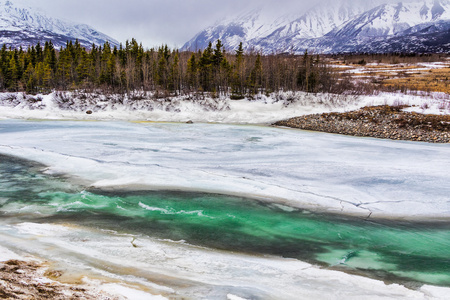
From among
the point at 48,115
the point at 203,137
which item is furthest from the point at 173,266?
the point at 48,115

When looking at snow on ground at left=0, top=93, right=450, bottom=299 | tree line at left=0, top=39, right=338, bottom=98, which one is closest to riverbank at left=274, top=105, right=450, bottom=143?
snow on ground at left=0, top=93, right=450, bottom=299

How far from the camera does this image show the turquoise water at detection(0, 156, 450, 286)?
22.4 feet

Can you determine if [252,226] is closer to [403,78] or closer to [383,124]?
[383,124]

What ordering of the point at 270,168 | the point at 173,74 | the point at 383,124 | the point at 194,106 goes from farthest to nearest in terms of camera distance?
1. the point at 173,74
2. the point at 194,106
3. the point at 383,124
4. the point at 270,168

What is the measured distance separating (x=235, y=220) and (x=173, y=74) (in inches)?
1713

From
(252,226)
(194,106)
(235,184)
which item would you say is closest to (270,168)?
(235,184)

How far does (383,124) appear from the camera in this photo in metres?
29.2

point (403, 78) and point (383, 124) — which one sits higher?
point (403, 78)

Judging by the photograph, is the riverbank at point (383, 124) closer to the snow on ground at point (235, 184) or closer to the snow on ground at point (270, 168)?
the snow on ground at point (270, 168)

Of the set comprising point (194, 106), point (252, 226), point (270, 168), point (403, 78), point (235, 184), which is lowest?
point (252, 226)

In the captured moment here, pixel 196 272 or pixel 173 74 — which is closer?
pixel 196 272

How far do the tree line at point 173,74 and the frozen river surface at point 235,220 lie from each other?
3127cm

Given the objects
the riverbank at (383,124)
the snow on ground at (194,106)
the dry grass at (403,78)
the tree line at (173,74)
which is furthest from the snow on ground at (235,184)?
the dry grass at (403,78)

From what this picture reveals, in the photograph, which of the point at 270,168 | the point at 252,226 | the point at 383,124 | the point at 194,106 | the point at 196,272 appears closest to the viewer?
the point at 196,272
